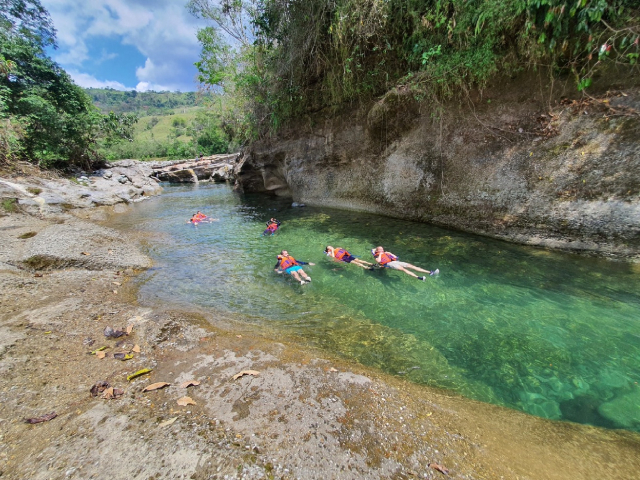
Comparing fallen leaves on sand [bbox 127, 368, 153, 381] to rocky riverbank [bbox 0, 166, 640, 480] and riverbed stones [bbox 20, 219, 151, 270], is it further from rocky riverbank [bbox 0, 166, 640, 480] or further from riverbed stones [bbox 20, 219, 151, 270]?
riverbed stones [bbox 20, 219, 151, 270]

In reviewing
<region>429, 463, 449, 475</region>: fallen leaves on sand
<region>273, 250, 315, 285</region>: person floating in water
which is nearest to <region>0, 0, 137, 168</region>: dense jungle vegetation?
<region>273, 250, 315, 285</region>: person floating in water

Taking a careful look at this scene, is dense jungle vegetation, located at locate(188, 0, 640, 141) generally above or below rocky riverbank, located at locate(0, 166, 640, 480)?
above

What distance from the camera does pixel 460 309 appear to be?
6027mm

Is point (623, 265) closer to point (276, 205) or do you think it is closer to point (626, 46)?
point (626, 46)

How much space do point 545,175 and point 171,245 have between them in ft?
43.9

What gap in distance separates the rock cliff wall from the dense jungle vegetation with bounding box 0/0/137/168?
791 inches

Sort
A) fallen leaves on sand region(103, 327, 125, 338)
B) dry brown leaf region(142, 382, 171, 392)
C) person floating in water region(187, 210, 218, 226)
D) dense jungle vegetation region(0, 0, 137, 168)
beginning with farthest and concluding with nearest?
dense jungle vegetation region(0, 0, 137, 168) < person floating in water region(187, 210, 218, 226) < fallen leaves on sand region(103, 327, 125, 338) < dry brown leaf region(142, 382, 171, 392)

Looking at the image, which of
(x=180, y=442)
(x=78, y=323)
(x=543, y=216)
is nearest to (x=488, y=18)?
(x=543, y=216)

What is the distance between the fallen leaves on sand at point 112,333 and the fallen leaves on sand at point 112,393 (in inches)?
59.9

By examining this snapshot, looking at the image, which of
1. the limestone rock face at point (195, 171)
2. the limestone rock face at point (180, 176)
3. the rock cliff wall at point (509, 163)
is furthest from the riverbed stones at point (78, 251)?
the limestone rock face at point (180, 176)

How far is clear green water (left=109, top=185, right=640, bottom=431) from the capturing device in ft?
13.6

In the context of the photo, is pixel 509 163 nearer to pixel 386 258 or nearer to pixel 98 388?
pixel 386 258

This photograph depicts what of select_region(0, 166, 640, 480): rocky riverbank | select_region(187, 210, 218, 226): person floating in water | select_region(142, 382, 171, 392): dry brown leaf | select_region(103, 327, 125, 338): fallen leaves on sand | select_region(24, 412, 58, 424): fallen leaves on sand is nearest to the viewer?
select_region(0, 166, 640, 480): rocky riverbank

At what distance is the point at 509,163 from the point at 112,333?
458 inches
